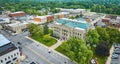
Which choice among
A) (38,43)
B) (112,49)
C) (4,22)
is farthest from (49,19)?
(112,49)

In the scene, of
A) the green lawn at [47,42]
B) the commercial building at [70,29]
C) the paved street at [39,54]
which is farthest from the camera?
the green lawn at [47,42]

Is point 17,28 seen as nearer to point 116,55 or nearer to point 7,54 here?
point 7,54

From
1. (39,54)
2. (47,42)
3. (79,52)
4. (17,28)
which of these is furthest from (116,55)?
(17,28)

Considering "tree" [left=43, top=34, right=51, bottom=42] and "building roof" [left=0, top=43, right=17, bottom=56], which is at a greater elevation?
"building roof" [left=0, top=43, right=17, bottom=56]

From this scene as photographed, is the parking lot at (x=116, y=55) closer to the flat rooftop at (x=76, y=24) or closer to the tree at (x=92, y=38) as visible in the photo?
the tree at (x=92, y=38)

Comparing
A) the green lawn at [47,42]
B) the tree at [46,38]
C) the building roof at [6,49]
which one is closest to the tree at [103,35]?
the green lawn at [47,42]

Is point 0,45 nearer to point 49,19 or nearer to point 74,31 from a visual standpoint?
point 74,31

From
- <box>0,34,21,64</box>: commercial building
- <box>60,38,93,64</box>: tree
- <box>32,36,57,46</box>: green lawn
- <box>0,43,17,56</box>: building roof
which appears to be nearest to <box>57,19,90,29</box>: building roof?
<box>32,36,57,46</box>: green lawn

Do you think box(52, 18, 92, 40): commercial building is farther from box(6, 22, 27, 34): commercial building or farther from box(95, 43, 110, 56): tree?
box(6, 22, 27, 34): commercial building

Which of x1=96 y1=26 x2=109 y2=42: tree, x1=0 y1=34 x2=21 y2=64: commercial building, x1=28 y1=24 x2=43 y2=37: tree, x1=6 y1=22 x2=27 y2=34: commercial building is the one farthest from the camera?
x1=6 y1=22 x2=27 y2=34: commercial building
